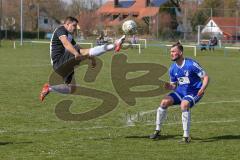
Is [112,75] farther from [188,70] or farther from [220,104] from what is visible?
[188,70]

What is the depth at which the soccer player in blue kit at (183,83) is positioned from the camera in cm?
1040

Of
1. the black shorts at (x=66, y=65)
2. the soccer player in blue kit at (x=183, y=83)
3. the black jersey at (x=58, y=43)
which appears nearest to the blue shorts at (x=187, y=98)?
the soccer player in blue kit at (x=183, y=83)

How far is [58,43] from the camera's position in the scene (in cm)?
1127

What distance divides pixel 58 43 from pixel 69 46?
735 mm

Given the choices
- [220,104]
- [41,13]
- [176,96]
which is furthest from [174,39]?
[176,96]

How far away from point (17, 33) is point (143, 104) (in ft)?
254

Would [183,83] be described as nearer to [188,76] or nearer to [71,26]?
[188,76]

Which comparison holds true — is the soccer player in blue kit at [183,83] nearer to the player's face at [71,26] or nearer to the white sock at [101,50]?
the white sock at [101,50]

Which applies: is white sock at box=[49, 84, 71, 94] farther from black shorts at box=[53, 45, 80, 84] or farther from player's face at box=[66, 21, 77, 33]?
player's face at box=[66, 21, 77, 33]

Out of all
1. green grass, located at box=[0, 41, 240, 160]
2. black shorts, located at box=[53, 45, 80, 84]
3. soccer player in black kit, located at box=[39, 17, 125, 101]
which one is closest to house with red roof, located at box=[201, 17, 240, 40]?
green grass, located at box=[0, 41, 240, 160]

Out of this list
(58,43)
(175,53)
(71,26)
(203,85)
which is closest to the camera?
(203,85)

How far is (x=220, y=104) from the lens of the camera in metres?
16.4

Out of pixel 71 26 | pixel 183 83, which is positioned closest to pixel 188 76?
pixel 183 83

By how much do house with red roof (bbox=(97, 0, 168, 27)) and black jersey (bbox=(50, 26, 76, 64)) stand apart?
96.0 meters
